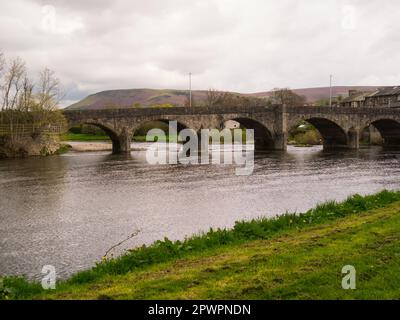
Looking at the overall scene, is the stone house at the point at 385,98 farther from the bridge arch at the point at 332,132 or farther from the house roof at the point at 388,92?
the bridge arch at the point at 332,132

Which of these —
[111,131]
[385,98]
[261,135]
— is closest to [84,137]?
[111,131]

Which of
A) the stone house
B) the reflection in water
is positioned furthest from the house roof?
the reflection in water

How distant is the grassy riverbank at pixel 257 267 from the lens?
7.61m

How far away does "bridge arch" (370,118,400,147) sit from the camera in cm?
7666

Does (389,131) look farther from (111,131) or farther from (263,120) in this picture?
(111,131)

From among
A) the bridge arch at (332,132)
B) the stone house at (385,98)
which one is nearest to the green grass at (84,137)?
the bridge arch at (332,132)

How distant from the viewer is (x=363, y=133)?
286ft

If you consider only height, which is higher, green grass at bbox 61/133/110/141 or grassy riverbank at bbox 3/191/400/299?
green grass at bbox 61/133/110/141

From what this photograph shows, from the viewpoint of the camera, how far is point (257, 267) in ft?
29.6

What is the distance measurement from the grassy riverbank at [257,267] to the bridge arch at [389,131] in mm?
68816

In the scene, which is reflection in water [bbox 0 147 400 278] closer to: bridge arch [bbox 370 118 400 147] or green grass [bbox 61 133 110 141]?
bridge arch [bbox 370 118 400 147]

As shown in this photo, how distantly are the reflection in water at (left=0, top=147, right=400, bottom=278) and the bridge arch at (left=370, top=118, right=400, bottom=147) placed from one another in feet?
140

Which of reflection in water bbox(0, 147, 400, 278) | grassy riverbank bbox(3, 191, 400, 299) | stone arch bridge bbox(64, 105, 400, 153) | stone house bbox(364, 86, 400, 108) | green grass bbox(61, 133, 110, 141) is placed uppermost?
stone house bbox(364, 86, 400, 108)

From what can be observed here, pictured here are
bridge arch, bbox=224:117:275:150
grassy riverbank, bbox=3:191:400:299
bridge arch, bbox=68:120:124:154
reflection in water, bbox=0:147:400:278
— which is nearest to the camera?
grassy riverbank, bbox=3:191:400:299
